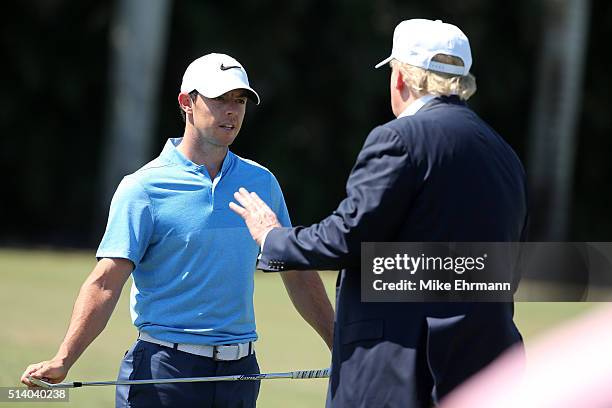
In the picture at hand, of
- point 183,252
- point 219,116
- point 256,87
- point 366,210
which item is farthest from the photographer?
point 256,87

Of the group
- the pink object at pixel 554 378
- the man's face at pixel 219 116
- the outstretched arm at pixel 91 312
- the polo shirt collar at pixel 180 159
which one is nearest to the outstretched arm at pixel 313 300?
the polo shirt collar at pixel 180 159

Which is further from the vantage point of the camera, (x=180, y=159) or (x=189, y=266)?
(x=180, y=159)

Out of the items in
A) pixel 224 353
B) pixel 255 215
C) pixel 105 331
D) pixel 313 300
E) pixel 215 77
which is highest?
pixel 215 77

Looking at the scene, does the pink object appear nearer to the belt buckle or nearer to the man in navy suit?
the man in navy suit

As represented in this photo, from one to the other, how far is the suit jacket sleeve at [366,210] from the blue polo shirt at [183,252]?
81 cm

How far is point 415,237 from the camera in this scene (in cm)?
419

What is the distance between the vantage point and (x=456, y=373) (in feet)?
13.6

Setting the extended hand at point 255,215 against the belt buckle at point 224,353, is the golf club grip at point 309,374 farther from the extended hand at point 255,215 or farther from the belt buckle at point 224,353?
the extended hand at point 255,215

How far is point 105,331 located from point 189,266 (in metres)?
Answer: 7.31

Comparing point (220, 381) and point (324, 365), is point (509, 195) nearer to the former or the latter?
point (220, 381)

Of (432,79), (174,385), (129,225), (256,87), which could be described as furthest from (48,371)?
(256,87)

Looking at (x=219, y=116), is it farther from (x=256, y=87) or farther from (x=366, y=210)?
(x=256, y=87)

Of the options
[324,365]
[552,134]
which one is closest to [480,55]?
[552,134]

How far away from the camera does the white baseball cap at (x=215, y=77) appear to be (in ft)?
16.7
